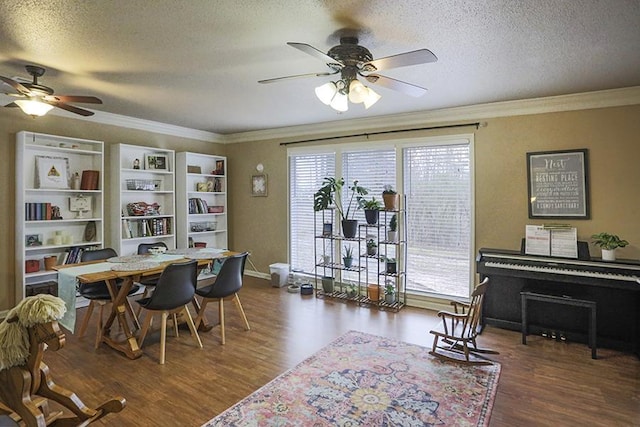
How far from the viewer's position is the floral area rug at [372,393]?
7.50ft

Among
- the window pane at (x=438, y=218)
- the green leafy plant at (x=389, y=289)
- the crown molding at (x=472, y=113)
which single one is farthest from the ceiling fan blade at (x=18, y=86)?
the green leafy plant at (x=389, y=289)

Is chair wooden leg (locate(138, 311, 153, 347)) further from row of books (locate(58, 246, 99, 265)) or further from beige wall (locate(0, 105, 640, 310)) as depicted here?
beige wall (locate(0, 105, 640, 310))

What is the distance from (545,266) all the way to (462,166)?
59.0 inches

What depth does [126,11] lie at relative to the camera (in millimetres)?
2148

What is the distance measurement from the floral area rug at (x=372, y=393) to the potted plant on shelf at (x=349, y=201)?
6.42 feet

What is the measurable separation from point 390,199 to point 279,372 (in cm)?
248

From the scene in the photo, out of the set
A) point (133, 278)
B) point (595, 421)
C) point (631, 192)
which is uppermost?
point (631, 192)

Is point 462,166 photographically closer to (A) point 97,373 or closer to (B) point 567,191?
(B) point 567,191

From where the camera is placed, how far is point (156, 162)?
550cm

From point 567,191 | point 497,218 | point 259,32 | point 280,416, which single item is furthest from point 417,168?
point 280,416

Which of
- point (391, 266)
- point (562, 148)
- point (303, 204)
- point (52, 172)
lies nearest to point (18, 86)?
point (52, 172)

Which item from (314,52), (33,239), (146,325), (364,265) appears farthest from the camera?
(364,265)

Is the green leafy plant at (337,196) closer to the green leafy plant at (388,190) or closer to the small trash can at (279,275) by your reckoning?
the green leafy plant at (388,190)

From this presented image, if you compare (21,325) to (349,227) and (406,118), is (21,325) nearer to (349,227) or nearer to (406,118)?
(349,227)
